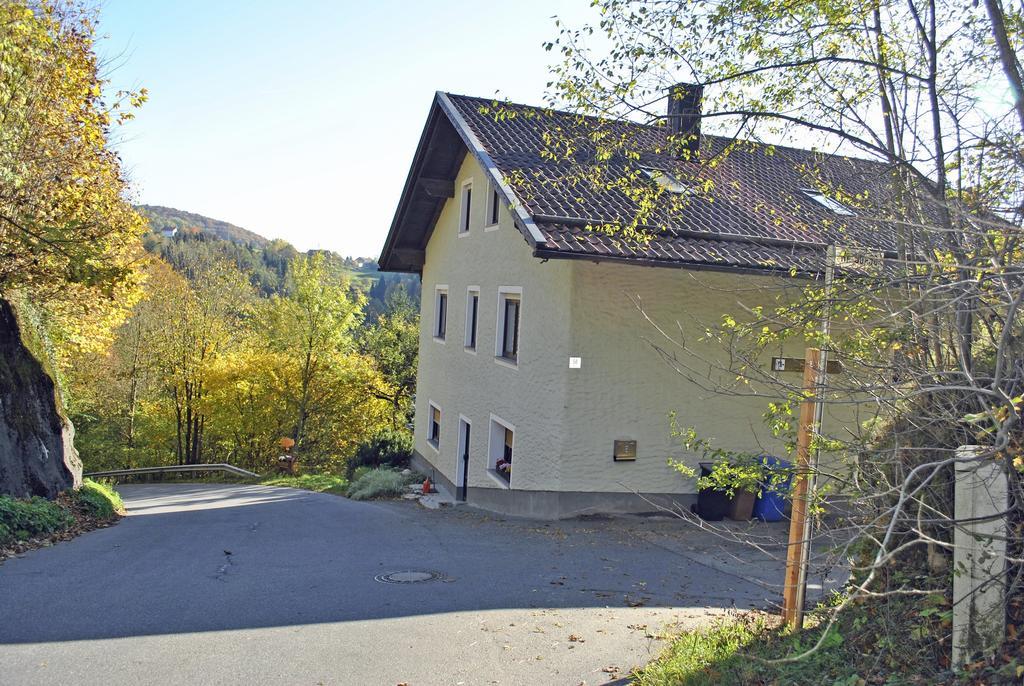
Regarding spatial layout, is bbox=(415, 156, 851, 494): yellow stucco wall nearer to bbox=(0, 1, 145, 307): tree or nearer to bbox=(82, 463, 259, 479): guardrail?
bbox=(0, 1, 145, 307): tree

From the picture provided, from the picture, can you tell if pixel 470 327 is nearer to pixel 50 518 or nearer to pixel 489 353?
pixel 489 353

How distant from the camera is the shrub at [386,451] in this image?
2342 centimetres

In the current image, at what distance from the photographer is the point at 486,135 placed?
50.6ft

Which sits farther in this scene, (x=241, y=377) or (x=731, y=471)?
(x=241, y=377)

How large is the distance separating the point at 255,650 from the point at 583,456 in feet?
24.1

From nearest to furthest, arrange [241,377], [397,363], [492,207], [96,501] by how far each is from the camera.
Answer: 1. [96,501]
2. [492,207]
3. [241,377]
4. [397,363]

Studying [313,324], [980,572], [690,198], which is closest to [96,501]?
[690,198]

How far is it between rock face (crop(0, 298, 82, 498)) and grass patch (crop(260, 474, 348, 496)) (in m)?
8.95

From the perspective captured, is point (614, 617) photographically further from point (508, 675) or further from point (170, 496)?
point (170, 496)

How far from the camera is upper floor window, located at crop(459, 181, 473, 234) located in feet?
59.9

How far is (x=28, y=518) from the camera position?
36.8ft

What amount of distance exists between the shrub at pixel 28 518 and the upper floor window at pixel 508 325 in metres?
7.74

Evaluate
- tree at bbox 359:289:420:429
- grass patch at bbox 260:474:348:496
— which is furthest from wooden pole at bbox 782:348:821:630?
tree at bbox 359:289:420:429

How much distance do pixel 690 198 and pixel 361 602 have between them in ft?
28.5
